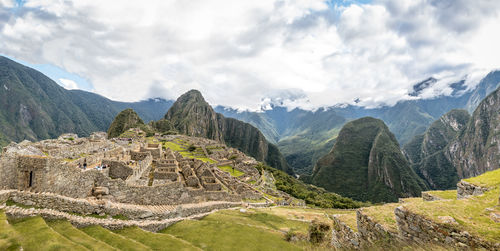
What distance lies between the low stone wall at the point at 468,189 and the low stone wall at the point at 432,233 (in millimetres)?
5607

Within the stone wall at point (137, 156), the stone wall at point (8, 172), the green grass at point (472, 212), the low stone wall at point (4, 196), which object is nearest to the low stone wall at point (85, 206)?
the low stone wall at point (4, 196)

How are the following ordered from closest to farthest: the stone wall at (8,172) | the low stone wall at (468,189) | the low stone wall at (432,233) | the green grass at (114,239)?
the low stone wall at (432,233) < the low stone wall at (468,189) < the green grass at (114,239) < the stone wall at (8,172)

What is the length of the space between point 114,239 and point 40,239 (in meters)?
3.29

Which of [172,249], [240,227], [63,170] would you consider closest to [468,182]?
[240,227]

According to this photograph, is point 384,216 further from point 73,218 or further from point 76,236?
point 73,218

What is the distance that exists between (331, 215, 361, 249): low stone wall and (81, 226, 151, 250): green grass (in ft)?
32.9

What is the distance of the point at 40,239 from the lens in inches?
322

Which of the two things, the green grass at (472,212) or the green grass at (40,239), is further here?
the green grass at (40,239)

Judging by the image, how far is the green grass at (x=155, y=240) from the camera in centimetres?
1181

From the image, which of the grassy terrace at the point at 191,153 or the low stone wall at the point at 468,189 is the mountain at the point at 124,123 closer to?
the grassy terrace at the point at 191,153

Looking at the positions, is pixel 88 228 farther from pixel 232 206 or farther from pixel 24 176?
pixel 232 206

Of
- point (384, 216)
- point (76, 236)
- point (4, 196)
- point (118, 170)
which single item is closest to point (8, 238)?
point (76, 236)

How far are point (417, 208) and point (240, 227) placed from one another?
13988mm

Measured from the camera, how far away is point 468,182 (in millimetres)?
11359
